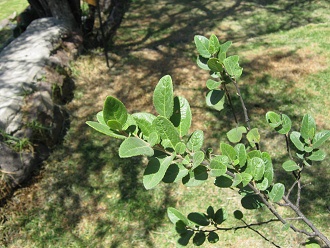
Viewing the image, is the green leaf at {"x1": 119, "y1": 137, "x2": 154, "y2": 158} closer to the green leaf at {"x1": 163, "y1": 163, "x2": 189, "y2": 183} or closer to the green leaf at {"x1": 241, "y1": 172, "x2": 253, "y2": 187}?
the green leaf at {"x1": 163, "y1": 163, "x2": 189, "y2": 183}

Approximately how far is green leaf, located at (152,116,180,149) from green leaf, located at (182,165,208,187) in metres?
0.14

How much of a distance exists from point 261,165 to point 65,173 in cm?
341

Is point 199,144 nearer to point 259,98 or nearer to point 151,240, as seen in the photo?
point 151,240

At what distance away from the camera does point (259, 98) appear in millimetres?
5016

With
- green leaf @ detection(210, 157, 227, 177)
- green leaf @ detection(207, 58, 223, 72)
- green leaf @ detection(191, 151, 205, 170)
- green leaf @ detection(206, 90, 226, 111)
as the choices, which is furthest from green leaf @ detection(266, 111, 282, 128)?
green leaf @ detection(191, 151, 205, 170)

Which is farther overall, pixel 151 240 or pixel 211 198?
pixel 211 198

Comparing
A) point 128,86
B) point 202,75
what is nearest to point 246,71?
point 202,75

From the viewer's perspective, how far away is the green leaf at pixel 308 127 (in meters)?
1.43

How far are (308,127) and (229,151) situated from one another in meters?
0.46

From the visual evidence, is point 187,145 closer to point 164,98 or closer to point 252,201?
point 164,98

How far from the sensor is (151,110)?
16.2 feet

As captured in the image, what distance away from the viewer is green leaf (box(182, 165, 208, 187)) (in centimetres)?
107

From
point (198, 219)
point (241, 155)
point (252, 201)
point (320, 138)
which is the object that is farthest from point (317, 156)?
point (198, 219)

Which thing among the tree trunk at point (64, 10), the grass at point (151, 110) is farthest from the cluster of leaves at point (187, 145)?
the tree trunk at point (64, 10)
